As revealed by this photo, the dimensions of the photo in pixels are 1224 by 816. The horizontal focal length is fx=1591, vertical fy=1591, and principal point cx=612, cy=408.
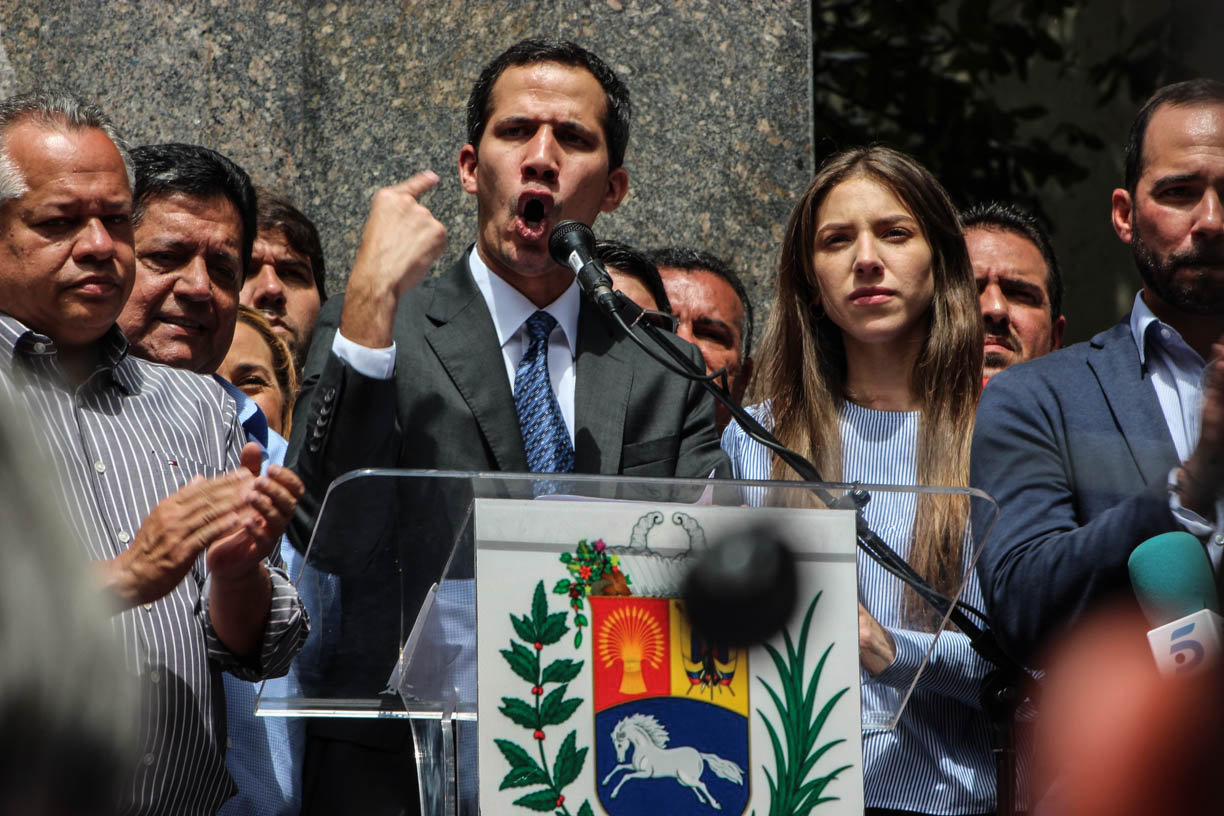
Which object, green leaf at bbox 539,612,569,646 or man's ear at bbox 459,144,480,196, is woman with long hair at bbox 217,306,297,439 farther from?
green leaf at bbox 539,612,569,646

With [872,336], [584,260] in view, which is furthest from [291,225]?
[584,260]

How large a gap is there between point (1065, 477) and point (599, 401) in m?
0.89

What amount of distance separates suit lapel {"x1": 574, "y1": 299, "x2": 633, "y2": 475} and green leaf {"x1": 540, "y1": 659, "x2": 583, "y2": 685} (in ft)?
3.19

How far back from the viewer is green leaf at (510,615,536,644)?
6.70 ft

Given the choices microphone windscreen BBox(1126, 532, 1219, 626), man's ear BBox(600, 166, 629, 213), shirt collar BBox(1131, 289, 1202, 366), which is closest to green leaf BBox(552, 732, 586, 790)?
microphone windscreen BBox(1126, 532, 1219, 626)

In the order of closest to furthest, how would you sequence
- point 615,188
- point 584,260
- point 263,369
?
point 584,260
point 615,188
point 263,369

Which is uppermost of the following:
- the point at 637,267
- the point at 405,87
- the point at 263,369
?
the point at 405,87

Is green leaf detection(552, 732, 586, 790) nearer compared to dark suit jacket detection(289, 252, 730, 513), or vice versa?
green leaf detection(552, 732, 586, 790)

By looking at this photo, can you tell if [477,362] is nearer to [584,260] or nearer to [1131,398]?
[584,260]

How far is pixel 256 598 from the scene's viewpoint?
8.68ft

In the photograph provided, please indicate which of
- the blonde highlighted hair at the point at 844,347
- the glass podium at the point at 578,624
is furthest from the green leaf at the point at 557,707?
the blonde highlighted hair at the point at 844,347

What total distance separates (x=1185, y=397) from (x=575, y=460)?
114 centimetres

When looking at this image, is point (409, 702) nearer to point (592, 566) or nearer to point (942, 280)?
point (592, 566)

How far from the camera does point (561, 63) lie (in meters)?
3.62
